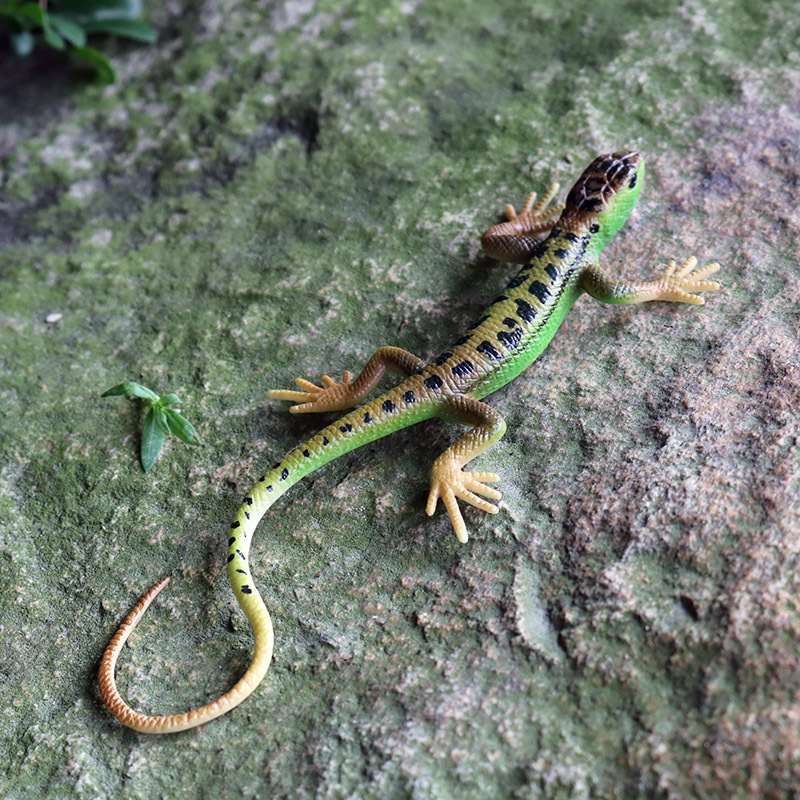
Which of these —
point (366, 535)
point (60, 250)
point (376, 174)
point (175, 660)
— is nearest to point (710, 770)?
point (366, 535)

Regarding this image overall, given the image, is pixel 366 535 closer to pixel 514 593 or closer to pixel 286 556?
pixel 286 556

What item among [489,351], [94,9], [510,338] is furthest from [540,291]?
[94,9]

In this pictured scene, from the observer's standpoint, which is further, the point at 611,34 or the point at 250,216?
the point at 611,34

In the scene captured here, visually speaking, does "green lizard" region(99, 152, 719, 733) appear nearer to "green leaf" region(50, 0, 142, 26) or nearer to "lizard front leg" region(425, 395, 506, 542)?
"lizard front leg" region(425, 395, 506, 542)

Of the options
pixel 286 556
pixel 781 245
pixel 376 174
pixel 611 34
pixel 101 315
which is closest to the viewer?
pixel 286 556

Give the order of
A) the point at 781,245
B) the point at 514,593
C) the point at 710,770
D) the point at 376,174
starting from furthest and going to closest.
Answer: the point at 376,174 → the point at 781,245 → the point at 514,593 → the point at 710,770

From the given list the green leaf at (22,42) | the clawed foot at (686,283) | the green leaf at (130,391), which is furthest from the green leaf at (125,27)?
the clawed foot at (686,283)

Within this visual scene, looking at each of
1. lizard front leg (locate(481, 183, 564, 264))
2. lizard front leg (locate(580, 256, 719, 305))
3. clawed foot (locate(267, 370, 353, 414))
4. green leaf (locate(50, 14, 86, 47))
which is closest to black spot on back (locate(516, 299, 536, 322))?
lizard front leg (locate(580, 256, 719, 305))
